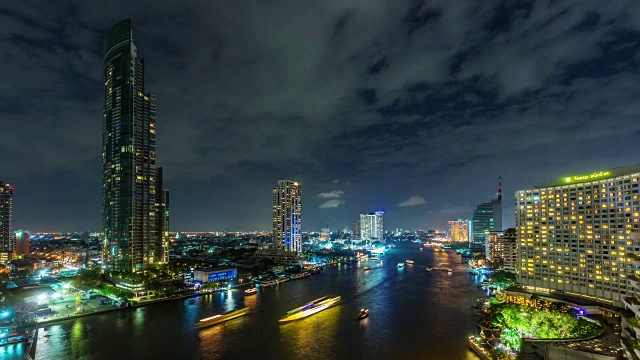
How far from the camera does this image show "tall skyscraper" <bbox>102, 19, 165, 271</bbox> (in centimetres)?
4109

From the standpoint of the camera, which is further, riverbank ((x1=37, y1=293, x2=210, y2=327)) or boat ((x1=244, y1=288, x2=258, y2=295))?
boat ((x1=244, y1=288, x2=258, y2=295))

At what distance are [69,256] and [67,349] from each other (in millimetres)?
55102

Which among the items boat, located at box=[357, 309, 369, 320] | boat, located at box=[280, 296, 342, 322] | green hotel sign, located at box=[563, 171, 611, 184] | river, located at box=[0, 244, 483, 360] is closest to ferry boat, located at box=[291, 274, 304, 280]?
river, located at box=[0, 244, 483, 360]

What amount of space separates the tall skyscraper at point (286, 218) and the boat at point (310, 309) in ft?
120

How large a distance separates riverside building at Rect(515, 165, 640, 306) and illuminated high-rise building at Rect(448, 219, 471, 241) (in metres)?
116

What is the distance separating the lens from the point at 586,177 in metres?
27.7

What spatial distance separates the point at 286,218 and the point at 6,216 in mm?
46038

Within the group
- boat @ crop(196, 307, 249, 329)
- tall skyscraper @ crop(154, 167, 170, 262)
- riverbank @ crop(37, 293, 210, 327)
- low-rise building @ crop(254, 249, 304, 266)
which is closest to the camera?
boat @ crop(196, 307, 249, 329)

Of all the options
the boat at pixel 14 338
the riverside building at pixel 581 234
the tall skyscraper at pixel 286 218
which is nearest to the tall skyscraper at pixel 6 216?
the tall skyscraper at pixel 286 218

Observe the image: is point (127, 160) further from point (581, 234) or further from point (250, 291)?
point (581, 234)

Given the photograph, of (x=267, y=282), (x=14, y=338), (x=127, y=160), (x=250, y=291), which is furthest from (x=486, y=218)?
(x=14, y=338)

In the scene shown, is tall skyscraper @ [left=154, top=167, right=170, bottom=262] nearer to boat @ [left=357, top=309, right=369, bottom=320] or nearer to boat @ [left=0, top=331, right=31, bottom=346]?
boat @ [left=0, top=331, right=31, bottom=346]

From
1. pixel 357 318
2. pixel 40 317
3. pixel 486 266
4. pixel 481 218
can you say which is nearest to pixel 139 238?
pixel 40 317

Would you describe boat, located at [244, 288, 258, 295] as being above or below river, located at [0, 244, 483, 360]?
below
